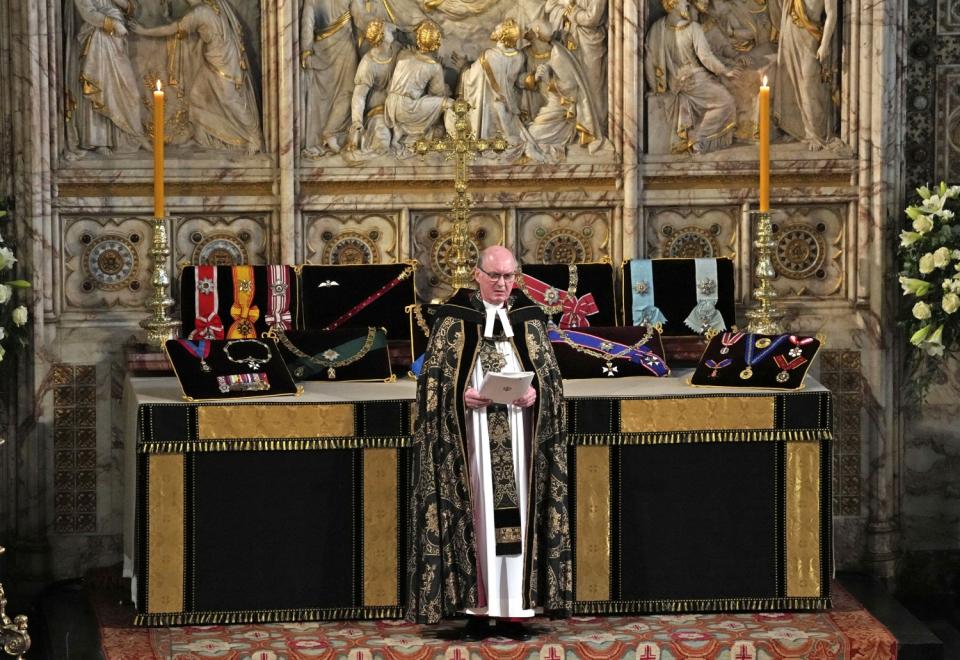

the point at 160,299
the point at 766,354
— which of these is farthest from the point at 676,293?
the point at 160,299

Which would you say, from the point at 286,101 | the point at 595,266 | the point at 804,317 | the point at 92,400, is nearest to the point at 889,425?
the point at 804,317

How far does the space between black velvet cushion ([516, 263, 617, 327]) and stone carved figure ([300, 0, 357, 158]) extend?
1.30 m

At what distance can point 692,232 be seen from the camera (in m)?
10.0

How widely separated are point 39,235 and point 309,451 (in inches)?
86.9

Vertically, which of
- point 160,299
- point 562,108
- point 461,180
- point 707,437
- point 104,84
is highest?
point 104,84

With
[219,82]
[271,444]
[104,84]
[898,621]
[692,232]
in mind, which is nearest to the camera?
[271,444]

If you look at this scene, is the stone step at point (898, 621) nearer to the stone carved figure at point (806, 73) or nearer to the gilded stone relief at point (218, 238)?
the stone carved figure at point (806, 73)

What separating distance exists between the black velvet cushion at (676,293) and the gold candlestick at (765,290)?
13.5 inches

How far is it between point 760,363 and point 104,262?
3551 mm

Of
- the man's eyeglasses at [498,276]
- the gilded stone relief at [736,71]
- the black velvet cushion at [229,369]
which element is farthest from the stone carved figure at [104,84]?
the gilded stone relief at [736,71]

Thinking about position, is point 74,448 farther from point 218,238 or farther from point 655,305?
point 655,305

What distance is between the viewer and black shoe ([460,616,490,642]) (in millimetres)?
8116

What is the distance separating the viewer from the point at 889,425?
1007 cm

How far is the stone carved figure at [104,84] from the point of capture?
9.59m
